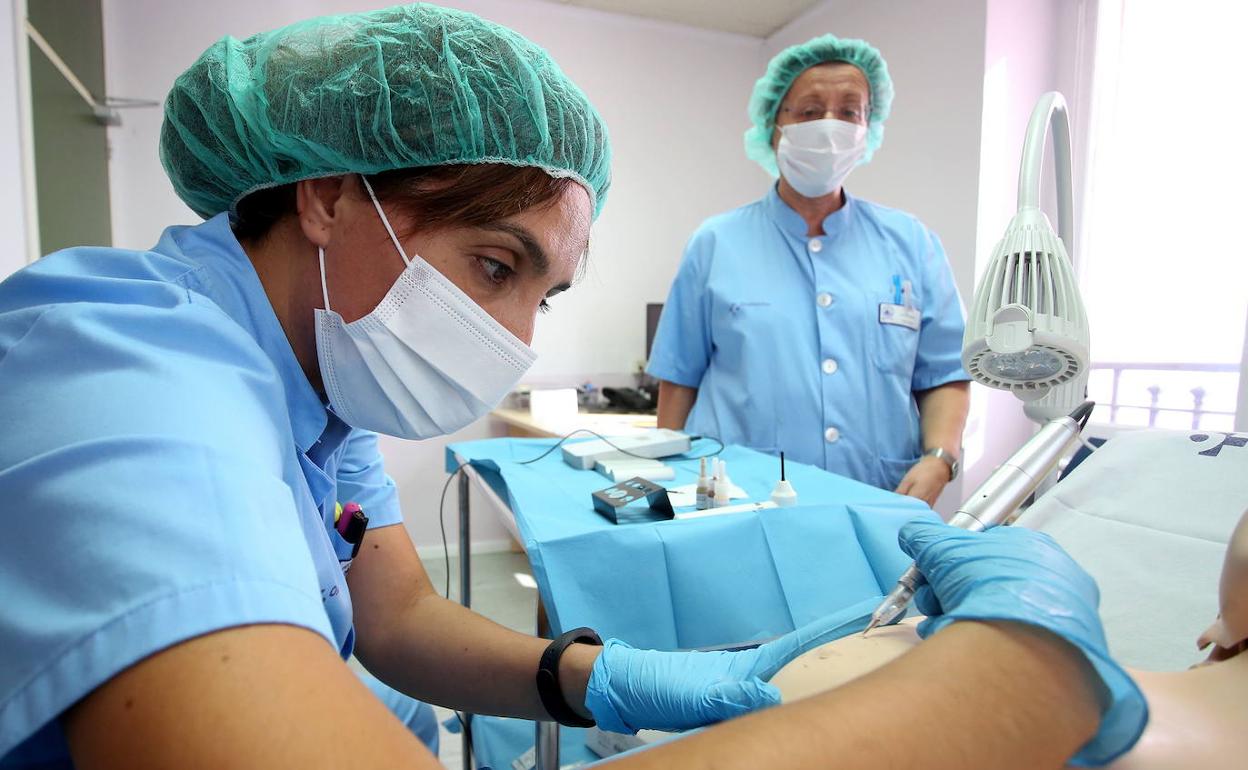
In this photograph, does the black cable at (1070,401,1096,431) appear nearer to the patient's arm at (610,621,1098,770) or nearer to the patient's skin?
the patient's skin

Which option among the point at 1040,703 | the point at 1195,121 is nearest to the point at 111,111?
the point at 1040,703

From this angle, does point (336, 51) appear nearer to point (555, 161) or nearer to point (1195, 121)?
point (555, 161)

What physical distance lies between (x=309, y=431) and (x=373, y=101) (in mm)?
362

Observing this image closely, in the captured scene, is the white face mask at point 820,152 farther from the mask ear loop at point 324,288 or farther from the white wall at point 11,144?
the white wall at point 11,144

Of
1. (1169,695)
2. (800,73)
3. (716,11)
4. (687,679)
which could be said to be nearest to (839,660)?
(687,679)

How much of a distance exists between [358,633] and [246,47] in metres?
0.76

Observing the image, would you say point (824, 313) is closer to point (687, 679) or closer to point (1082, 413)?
point (1082, 413)

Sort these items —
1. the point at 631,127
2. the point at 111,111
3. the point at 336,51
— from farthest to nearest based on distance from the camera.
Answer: the point at 631,127
the point at 111,111
the point at 336,51

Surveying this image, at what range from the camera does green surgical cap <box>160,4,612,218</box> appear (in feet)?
2.16

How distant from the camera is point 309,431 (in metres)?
0.73

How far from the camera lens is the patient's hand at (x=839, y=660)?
58 centimetres

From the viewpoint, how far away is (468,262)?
69 cm

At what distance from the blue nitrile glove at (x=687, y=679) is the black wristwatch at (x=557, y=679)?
0.04 meters

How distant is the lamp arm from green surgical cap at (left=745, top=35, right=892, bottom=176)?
0.87 m
